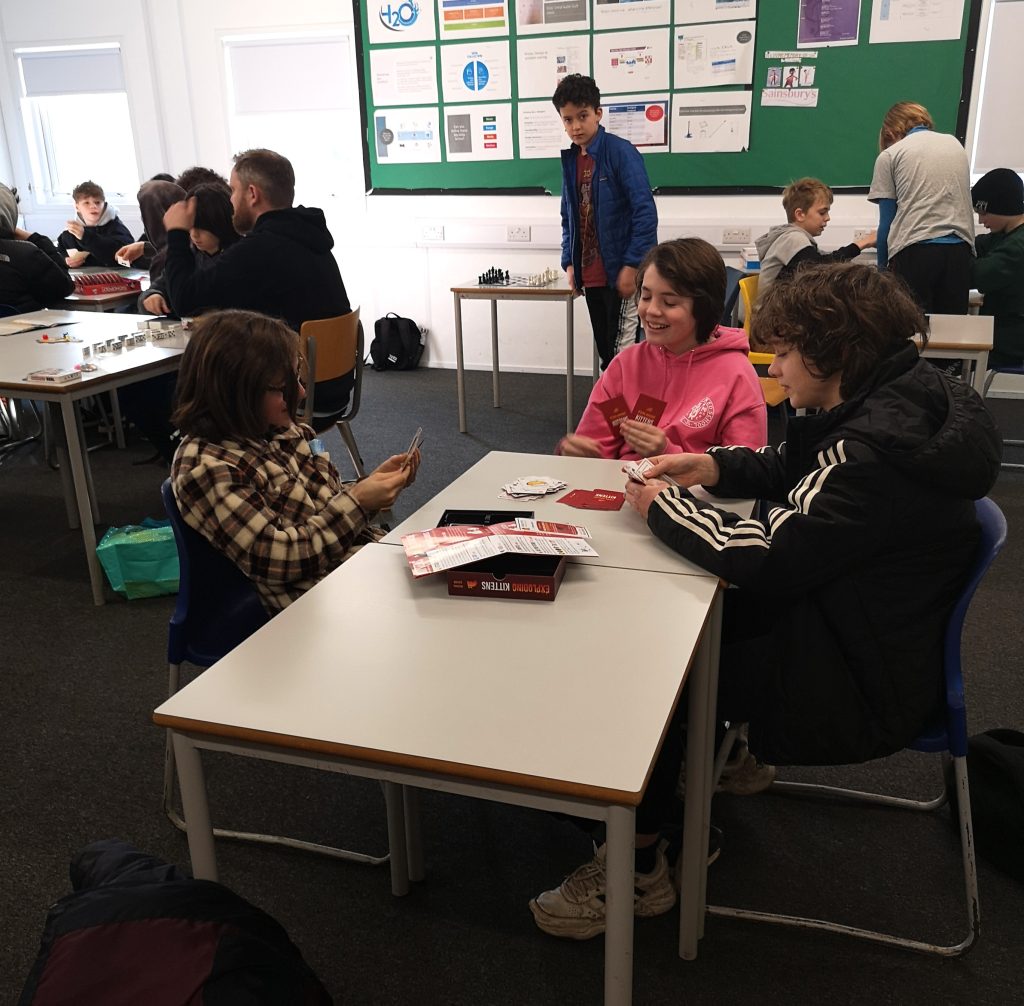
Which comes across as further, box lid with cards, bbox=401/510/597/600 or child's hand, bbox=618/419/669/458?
child's hand, bbox=618/419/669/458

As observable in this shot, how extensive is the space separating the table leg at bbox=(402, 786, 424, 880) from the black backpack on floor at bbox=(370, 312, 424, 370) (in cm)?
485

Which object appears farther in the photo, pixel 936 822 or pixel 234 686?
pixel 936 822

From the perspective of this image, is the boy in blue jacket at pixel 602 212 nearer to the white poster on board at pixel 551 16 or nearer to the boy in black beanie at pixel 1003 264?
the white poster on board at pixel 551 16

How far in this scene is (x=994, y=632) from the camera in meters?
2.73

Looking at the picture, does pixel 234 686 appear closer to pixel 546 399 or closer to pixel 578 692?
pixel 578 692

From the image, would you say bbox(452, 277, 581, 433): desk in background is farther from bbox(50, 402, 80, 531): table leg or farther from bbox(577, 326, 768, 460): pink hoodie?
bbox(577, 326, 768, 460): pink hoodie

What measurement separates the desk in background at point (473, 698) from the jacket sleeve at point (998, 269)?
3600 millimetres

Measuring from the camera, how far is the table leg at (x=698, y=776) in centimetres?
146

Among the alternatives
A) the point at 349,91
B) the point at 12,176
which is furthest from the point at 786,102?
the point at 12,176

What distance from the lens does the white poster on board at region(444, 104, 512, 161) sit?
5.83 meters

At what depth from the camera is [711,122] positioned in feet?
17.7

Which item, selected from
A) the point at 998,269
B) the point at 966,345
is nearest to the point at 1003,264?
the point at 998,269

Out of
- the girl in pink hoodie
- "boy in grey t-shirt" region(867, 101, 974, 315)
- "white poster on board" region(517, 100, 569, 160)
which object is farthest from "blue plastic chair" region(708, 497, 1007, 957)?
"white poster on board" region(517, 100, 569, 160)

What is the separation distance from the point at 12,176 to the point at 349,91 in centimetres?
286
